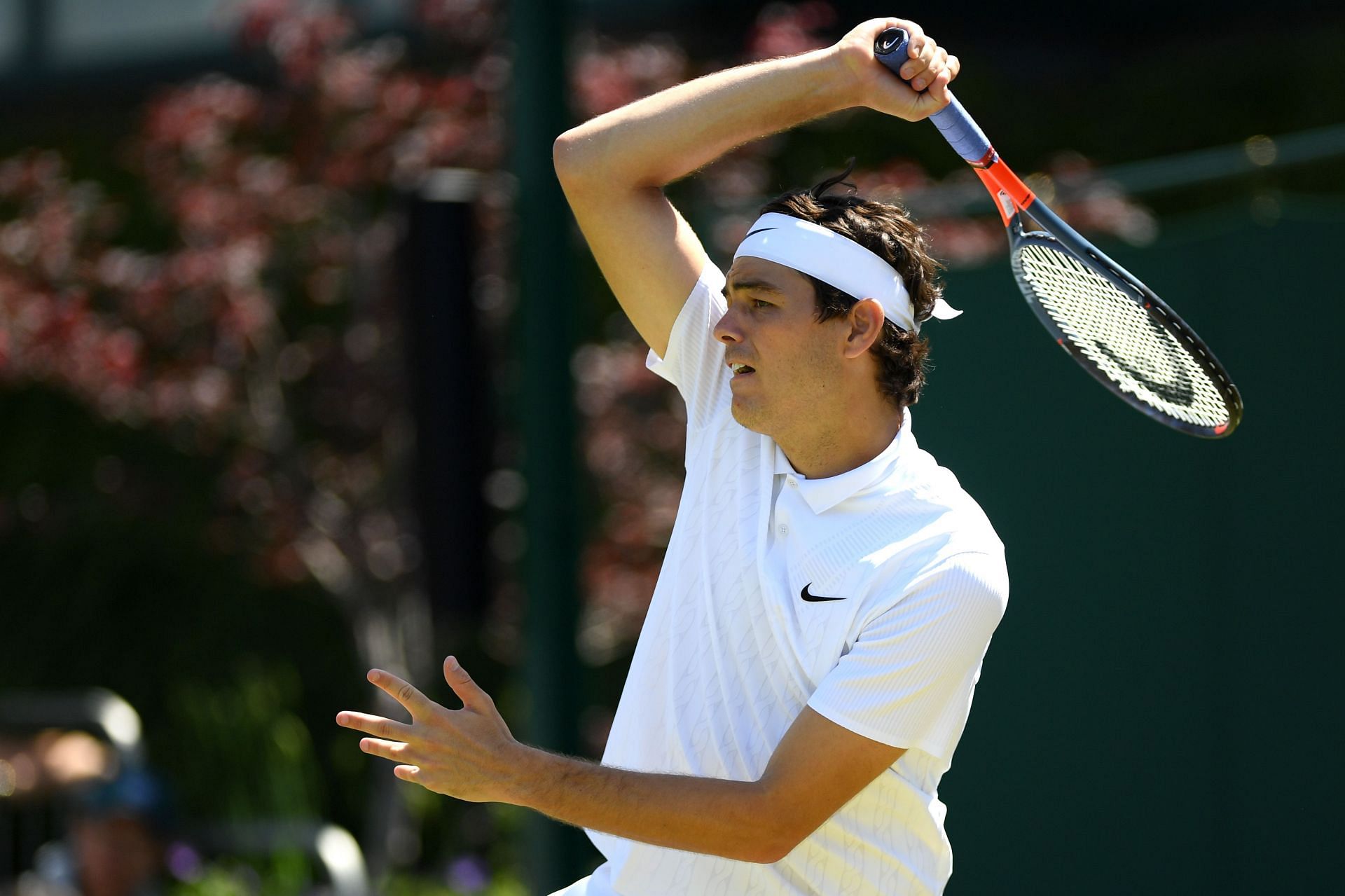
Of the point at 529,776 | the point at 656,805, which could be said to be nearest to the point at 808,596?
the point at 656,805

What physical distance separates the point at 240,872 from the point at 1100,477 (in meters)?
3.75

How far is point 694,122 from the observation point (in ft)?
9.70

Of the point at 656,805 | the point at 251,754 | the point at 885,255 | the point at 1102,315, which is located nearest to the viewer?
the point at 656,805

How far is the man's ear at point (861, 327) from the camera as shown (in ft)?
9.07

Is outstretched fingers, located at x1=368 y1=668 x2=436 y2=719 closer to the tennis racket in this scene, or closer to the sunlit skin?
the sunlit skin

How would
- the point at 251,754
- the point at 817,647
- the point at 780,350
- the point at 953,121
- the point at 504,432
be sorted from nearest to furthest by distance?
the point at 817,647 → the point at 780,350 → the point at 953,121 → the point at 504,432 → the point at 251,754

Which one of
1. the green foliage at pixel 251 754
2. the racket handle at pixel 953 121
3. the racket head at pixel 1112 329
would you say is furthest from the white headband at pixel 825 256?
the green foliage at pixel 251 754

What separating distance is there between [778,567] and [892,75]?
814mm

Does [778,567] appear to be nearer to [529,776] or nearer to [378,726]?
[529,776]

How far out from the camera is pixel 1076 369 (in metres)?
4.50

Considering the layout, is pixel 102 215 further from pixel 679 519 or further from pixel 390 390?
pixel 679 519

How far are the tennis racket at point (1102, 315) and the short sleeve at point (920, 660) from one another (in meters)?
0.64

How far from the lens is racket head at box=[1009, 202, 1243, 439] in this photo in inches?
119

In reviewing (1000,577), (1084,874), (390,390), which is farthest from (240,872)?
(1000,577)
